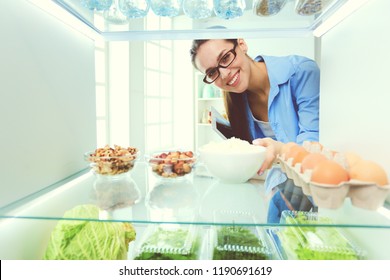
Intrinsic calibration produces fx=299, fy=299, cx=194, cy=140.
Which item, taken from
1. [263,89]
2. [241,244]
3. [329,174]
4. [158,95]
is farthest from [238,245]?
[158,95]

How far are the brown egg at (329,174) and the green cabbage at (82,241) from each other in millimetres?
389

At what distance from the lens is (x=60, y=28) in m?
0.80

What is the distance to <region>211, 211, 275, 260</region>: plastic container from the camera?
0.60 m

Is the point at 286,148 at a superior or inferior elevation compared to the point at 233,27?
inferior

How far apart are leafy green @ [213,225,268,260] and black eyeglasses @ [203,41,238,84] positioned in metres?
1.00

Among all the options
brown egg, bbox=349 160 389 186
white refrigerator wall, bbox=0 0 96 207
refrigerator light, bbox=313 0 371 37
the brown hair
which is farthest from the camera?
the brown hair

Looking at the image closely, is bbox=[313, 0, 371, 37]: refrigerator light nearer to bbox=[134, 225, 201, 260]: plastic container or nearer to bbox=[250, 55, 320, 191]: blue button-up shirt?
bbox=[250, 55, 320, 191]: blue button-up shirt

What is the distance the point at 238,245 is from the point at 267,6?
0.61 meters

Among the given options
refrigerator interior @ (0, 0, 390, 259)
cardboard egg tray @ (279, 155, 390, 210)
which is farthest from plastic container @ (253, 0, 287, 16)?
cardboard egg tray @ (279, 155, 390, 210)

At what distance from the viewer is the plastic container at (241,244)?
0.60 meters

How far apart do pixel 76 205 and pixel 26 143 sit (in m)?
0.18

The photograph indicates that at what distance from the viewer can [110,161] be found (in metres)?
0.77

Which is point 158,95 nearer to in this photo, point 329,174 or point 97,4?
point 97,4

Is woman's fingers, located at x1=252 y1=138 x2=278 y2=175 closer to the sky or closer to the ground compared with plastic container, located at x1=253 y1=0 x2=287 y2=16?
closer to the ground
